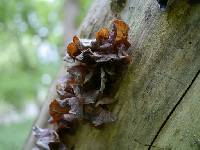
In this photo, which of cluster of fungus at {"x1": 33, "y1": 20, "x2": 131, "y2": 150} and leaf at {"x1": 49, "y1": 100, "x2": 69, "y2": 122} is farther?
leaf at {"x1": 49, "y1": 100, "x2": 69, "y2": 122}

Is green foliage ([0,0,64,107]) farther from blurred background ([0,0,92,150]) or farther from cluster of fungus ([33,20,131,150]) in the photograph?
cluster of fungus ([33,20,131,150])

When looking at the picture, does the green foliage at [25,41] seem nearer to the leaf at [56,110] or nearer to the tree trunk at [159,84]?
the leaf at [56,110]

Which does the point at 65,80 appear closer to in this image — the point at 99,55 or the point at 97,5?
the point at 99,55

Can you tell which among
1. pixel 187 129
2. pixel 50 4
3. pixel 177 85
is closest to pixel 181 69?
pixel 177 85

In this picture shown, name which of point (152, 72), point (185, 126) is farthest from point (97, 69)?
Answer: point (185, 126)

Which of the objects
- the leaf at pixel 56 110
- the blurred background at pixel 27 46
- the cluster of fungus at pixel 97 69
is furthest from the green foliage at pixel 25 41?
the cluster of fungus at pixel 97 69

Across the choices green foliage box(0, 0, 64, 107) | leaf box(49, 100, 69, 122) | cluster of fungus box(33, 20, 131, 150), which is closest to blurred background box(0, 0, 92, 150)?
green foliage box(0, 0, 64, 107)

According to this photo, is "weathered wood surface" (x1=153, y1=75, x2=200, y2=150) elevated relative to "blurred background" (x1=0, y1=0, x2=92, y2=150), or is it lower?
elevated
